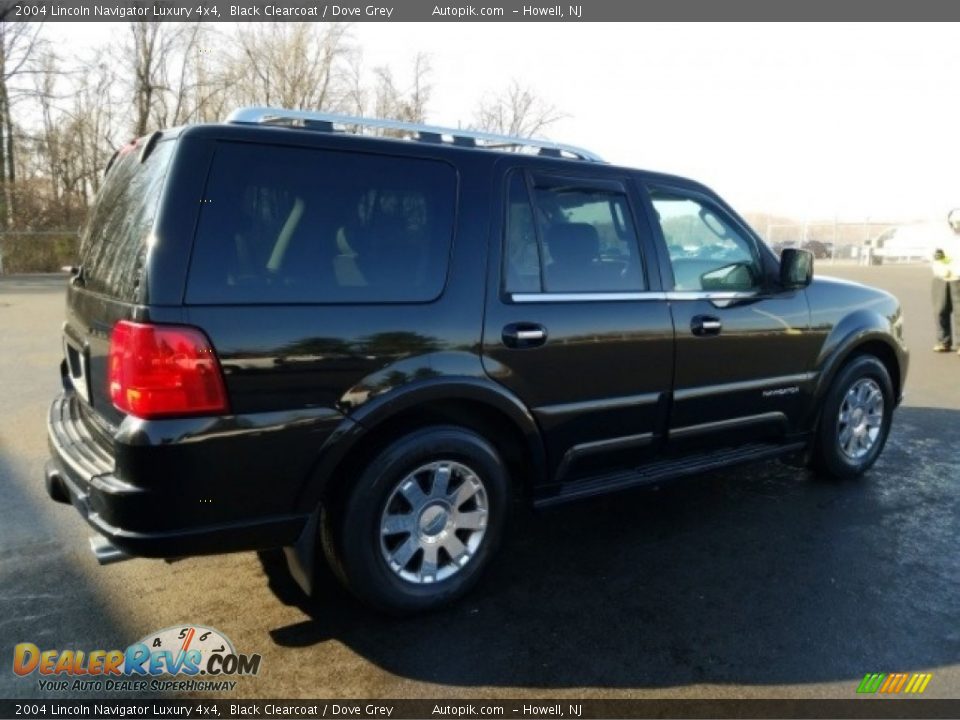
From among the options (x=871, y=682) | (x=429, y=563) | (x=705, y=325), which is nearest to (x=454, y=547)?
(x=429, y=563)

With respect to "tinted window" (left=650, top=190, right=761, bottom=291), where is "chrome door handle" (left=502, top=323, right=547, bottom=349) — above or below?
below

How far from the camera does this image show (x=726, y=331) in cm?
379

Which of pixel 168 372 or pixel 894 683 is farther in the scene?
pixel 894 683

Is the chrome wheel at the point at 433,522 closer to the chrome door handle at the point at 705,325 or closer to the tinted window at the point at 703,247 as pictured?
the chrome door handle at the point at 705,325

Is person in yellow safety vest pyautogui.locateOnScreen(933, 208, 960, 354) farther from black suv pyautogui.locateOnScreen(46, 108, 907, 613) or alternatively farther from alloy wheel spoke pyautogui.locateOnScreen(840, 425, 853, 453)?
black suv pyautogui.locateOnScreen(46, 108, 907, 613)

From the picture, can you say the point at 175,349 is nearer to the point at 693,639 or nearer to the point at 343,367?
the point at 343,367

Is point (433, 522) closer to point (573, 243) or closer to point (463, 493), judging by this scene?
point (463, 493)

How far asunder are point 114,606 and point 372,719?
4.45 feet

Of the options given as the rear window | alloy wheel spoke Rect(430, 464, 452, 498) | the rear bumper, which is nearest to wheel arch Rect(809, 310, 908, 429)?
alloy wheel spoke Rect(430, 464, 452, 498)

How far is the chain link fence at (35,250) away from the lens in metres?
20.8

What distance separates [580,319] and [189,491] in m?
1.83

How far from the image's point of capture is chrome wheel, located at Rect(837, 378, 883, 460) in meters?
4.57

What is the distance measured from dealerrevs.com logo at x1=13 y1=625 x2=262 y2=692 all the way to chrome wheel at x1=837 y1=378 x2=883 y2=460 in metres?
3.86

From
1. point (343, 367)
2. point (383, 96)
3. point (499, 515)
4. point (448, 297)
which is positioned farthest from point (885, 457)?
point (383, 96)
